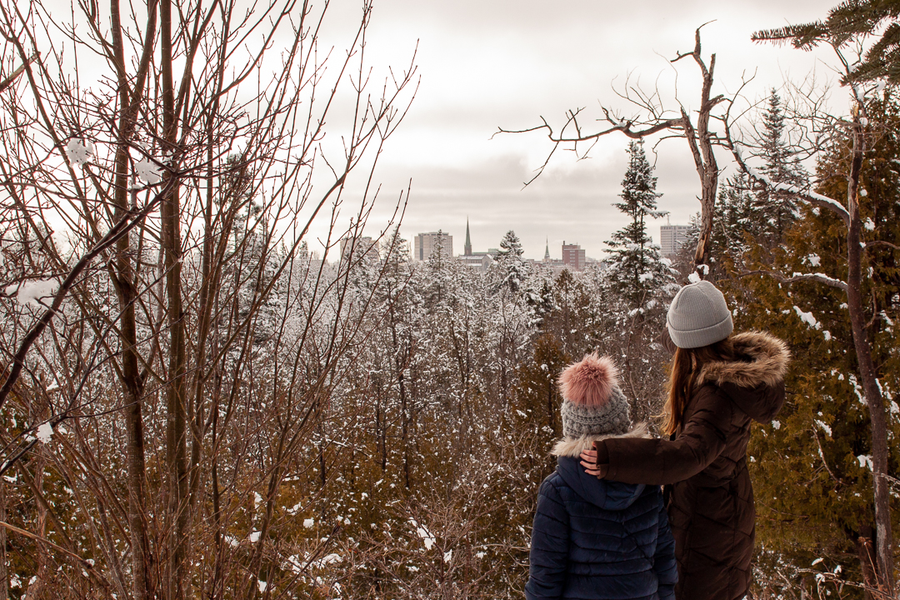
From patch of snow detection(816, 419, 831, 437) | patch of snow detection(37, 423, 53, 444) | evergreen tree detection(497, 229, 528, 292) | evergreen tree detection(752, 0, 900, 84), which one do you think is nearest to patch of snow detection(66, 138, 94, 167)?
patch of snow detection(37, 423, 53, 444)

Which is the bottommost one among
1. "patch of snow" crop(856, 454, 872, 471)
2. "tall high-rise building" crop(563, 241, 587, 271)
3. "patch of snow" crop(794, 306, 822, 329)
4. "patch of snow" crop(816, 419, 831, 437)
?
"patch of snow" crop(856, 454, 872, 471)

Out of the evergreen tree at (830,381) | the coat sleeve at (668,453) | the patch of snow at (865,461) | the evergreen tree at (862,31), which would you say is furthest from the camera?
the evergreen tree at (830,381)

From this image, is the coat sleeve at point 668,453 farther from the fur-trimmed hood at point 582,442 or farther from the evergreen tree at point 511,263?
the evergreen tree at point 511,263

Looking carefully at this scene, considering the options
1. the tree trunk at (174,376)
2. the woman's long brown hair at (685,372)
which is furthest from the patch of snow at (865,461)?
the tree trunk at (174,376)

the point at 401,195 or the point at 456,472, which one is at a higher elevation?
the point at 401,195

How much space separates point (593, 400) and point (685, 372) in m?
0.52

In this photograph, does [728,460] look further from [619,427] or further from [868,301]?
[868,301]

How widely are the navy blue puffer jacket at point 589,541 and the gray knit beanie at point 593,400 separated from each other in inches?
2.8

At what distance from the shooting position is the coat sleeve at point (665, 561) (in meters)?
1.88

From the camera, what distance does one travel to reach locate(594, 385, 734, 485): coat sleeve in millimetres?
1652

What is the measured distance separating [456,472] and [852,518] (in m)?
13.1

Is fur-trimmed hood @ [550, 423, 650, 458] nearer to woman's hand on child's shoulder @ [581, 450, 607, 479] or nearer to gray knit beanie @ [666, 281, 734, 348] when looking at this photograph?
woman's hand on child's shoulder @ [581, 450, 607, 479]

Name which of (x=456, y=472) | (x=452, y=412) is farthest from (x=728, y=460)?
(x=452, y=412)

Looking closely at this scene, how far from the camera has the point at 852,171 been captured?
6609mm
